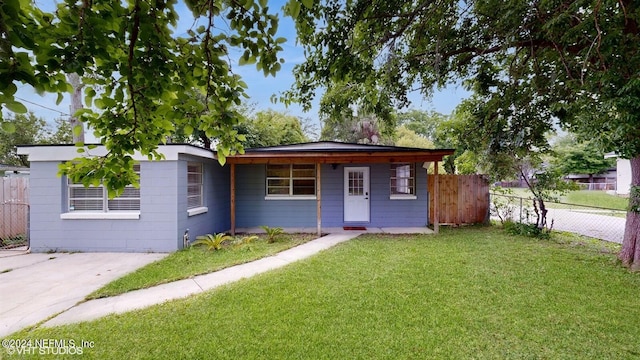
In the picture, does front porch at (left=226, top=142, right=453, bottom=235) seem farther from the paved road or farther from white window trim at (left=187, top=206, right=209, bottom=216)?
the paved road

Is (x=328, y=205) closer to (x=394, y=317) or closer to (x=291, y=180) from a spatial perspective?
(x=291, y=180)

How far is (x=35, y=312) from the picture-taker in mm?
3375

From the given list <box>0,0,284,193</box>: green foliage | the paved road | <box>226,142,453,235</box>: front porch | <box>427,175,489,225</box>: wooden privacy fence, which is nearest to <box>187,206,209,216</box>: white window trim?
<box>226,142,453,235</box>: front porch

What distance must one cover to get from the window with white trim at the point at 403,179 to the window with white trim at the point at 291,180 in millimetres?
2538

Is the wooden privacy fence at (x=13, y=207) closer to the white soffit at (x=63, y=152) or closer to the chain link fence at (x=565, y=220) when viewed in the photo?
the white soffit at (x=63, y=152)

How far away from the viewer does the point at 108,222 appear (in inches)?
247

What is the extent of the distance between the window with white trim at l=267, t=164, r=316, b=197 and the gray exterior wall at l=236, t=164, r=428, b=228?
0.23 m

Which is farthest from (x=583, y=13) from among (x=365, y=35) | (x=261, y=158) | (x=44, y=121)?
(x=44, y=121)

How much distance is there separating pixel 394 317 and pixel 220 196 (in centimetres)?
659

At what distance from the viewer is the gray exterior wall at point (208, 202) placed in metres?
6.33

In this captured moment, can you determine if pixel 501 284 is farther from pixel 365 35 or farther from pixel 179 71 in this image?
pixel 179 71

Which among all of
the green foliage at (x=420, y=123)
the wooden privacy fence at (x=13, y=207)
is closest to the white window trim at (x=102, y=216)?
the wooden privacy fence at (x=13, y=207)

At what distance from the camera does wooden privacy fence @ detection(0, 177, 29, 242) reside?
692 cm

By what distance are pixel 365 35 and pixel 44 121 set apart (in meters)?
24.4
